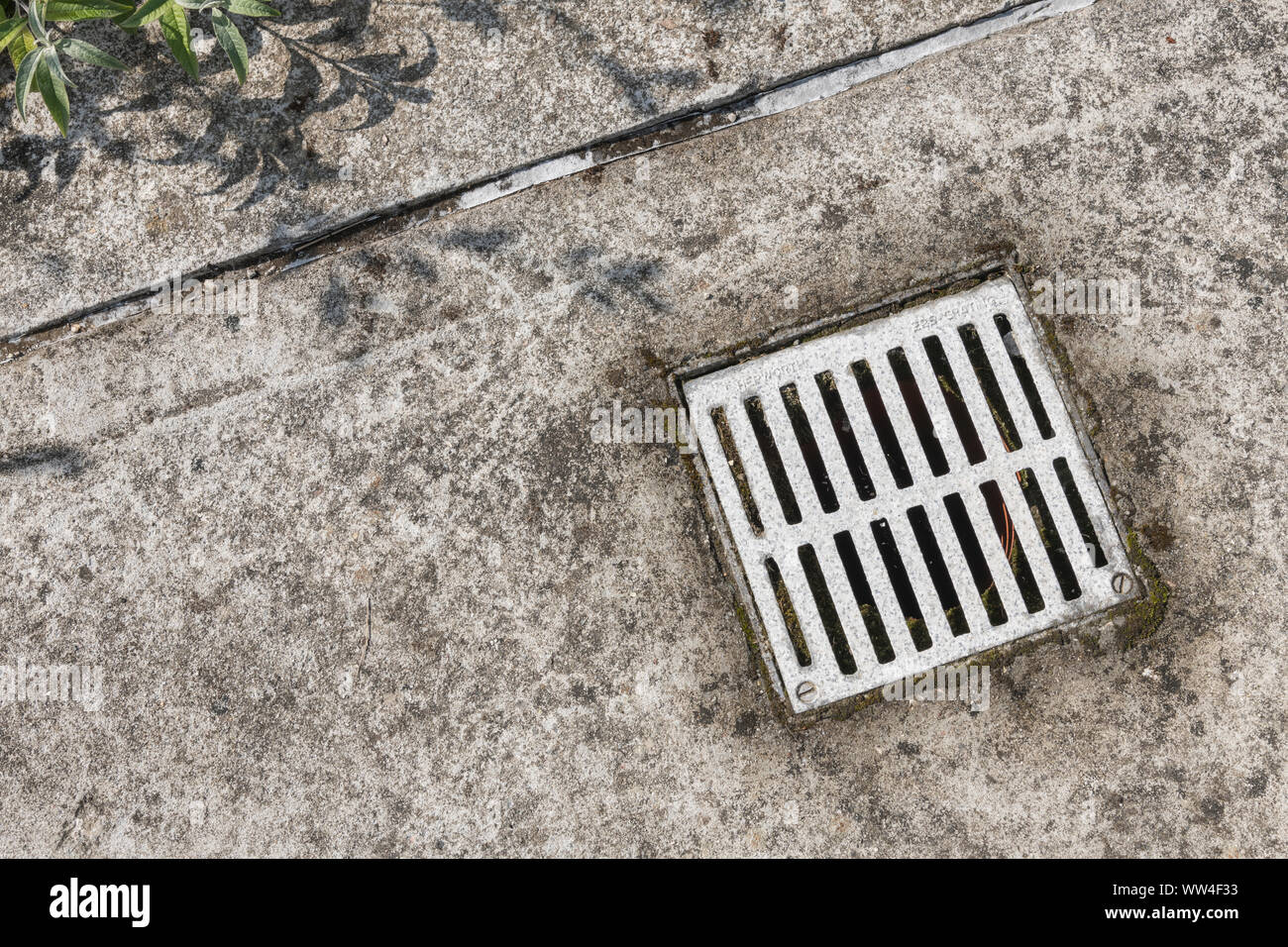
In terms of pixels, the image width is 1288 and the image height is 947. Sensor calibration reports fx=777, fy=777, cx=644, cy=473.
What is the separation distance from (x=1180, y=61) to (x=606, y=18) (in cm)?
171

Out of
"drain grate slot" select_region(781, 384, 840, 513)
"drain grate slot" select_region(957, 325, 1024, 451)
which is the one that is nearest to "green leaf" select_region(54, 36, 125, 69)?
"drain grate slot" select_region(781, 384, 840, 513)

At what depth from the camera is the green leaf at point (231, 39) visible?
207 cm

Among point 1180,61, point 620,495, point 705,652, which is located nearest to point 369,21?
point 620,495

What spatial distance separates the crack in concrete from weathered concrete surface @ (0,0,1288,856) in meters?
0.05

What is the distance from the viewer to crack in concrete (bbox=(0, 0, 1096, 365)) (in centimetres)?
232

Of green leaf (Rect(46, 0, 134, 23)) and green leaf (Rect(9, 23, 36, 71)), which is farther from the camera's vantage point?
green leaf (Rect(9, 23, 36, 71))

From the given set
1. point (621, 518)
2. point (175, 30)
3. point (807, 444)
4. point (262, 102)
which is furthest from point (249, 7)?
point (807, 444)

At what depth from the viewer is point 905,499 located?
221 centimetres

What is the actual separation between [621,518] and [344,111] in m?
1.49

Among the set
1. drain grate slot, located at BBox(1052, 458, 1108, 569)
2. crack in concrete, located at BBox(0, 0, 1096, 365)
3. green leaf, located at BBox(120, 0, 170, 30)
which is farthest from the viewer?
crack in concrete, located at BBox(0, 0, 1096, 365)

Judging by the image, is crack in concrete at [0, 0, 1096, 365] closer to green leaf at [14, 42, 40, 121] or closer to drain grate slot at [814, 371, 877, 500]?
green leaf at [14, 42, 40, 121]

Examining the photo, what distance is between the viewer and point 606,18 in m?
2.34

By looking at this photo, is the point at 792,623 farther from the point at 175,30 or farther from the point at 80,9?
the point at 80,9

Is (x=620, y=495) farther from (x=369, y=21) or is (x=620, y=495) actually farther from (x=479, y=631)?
(x=369, y=21)
